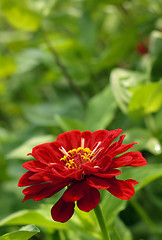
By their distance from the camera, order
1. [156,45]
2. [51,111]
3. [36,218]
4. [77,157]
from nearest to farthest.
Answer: [77,157] → [36,218] → [156,45] → [51,111]

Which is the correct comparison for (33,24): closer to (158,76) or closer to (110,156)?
(158,76)

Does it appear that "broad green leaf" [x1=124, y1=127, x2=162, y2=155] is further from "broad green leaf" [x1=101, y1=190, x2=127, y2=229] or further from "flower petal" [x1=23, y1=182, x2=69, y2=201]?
"flower petal" [x1=23, y1=182, x2=69, y2=201]

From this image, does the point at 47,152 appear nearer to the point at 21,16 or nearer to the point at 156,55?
the point at 156,55

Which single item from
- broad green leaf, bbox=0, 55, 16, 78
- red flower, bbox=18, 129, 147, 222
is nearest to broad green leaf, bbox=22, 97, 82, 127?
broad green leaf, bbox=0, 55, 16, 78

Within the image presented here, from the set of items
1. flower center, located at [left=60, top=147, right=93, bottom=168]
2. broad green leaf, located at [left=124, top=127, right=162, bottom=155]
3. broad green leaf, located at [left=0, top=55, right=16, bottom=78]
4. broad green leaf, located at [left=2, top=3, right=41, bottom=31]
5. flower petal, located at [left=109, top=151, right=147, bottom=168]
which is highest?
broad green leaf, located at [left=0, top=55, right=16, bottom=78]

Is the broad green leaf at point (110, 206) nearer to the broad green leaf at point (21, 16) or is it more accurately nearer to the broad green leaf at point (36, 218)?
the broad green leaf at point (36, 218)

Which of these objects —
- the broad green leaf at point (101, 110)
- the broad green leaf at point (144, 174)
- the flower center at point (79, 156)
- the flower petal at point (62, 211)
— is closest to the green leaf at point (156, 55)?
the broad green leaf at point (101, 110)

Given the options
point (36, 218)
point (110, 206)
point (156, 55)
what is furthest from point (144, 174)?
point (156, 55)
